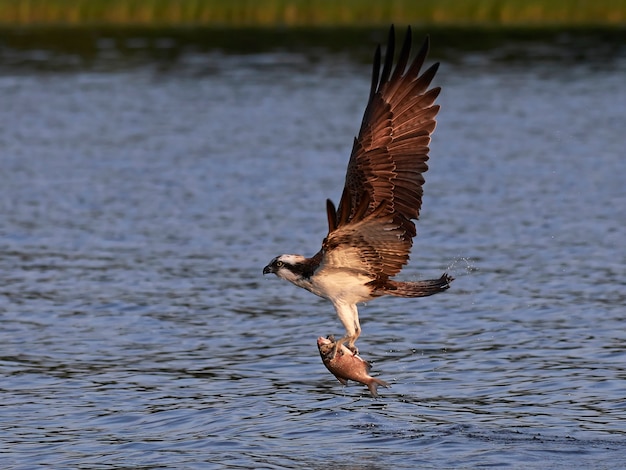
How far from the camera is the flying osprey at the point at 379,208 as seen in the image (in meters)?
8.62

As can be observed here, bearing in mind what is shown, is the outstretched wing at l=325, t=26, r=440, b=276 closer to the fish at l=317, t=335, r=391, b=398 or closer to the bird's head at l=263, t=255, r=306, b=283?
the bird's head at l=263, t=255, r=306, b=283

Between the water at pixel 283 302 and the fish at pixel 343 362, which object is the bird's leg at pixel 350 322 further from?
the water at pixel 283 302

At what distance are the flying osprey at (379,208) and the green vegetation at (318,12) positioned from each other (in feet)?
89.6

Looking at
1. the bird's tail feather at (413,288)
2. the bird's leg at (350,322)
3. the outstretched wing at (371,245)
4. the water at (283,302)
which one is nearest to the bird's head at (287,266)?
the outstretched wing at (371,245)

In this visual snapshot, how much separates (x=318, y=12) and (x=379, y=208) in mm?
29113

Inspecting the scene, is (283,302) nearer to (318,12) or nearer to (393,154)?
(393,154)

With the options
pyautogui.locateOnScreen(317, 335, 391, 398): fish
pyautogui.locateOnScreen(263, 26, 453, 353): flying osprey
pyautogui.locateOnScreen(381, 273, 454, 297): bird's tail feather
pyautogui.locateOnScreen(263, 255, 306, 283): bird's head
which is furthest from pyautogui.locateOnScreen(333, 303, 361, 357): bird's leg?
pyautogui.locateOnScreen(263, 255, 306, 283): bird's head

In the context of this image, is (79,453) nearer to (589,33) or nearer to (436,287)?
(436,287)

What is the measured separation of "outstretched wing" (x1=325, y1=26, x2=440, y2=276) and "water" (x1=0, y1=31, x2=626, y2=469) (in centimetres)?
146

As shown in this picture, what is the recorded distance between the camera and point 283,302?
45.0 ft

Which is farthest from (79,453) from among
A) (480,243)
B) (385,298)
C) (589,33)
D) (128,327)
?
(589,33)

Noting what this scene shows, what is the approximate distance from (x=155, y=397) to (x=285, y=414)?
3.69 feet

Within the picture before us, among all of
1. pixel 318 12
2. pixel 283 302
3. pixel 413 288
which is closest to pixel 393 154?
pixel 413 288

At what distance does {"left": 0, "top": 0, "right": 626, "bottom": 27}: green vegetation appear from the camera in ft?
119
